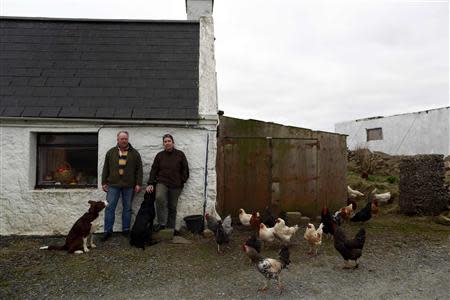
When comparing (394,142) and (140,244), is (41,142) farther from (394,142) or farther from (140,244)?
(394,142)

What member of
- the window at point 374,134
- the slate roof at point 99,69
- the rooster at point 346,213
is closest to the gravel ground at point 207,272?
the rooster at point 346,213

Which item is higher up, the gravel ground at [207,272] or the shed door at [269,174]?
the shed door at [269,174]

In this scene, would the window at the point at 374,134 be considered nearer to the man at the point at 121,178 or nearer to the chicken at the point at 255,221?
the chicken at the point at 255,221

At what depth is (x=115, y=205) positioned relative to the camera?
7.71 m

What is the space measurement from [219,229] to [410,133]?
780 inches

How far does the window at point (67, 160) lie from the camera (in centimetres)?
838

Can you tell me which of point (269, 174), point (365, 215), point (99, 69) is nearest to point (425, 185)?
point (365, 215)

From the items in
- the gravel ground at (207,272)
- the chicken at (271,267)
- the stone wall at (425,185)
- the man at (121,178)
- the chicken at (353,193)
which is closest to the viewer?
the chicken at (271,267)

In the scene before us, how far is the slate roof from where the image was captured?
820 cm

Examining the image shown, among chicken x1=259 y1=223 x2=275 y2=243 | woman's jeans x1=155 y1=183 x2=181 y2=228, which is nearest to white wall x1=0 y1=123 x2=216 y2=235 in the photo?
woman's jeans x1=155 y1=183 x2=181 y2=228

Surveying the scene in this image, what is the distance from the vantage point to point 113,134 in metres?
8.19

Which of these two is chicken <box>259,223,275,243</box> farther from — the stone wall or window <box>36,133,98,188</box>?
the stone wall

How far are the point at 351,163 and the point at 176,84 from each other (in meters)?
12.7

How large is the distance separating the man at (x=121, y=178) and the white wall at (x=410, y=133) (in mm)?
18752
